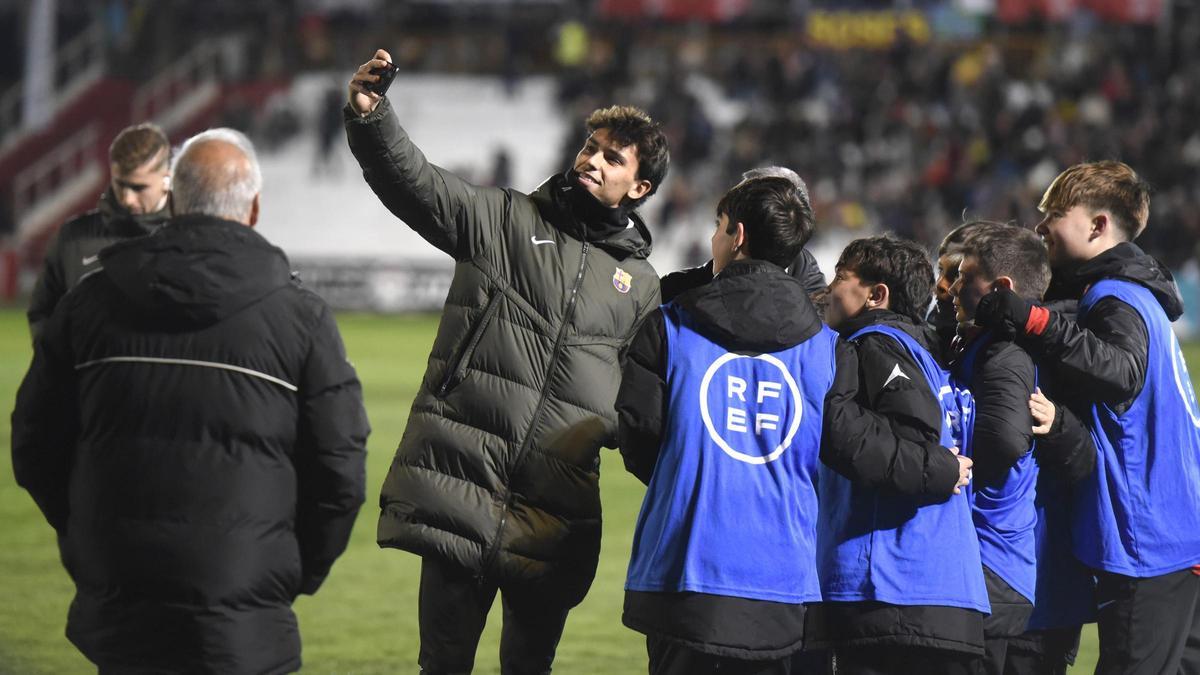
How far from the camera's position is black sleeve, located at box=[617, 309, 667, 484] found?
3664 millimetres

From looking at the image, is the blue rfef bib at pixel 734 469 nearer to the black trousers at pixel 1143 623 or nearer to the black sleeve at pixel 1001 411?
the black sleeve at pixel 1001 411

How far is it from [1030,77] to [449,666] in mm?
27088

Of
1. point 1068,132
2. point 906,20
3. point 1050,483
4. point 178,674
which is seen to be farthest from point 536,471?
point 906,20

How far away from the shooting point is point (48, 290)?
5.67m

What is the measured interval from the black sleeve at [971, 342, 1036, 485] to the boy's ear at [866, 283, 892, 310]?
327 mm

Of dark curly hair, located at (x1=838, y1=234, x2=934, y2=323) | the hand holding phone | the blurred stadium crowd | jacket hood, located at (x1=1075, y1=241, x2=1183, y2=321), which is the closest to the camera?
the hand holding phone

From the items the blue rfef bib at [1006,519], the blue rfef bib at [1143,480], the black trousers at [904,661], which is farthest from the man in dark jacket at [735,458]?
the blue rfef bib at [1143,480]

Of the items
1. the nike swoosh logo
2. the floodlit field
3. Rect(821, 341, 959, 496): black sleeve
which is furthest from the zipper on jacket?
the floodlit field

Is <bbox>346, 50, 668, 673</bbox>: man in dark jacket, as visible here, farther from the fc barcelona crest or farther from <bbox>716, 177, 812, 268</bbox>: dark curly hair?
<bbox>716, 177, 812, 268</bbox>: dark curly hair

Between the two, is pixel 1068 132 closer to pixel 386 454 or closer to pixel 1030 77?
pixel 1030 77

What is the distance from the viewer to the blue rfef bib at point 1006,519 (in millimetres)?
4152

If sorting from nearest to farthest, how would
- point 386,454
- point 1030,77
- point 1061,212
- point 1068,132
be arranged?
point 1061,212 < point 386,454 < point 1068,132 < point 1030,77

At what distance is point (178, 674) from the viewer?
3320mm

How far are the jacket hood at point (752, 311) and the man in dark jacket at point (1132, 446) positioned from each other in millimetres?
1039
